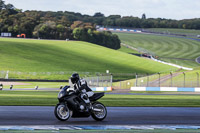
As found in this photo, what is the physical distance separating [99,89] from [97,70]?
54314 millimetres

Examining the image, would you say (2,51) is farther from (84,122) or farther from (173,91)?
(84,122)

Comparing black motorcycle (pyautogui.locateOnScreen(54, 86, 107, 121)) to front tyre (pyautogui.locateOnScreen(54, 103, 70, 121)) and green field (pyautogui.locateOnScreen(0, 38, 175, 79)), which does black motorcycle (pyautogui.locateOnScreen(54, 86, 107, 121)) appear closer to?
front tyre (pyautogui.locateOnScreen(54, 103, 70, 121))

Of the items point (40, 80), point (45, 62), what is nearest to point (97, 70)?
point (45, 62)

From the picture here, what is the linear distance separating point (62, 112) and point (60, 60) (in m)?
119

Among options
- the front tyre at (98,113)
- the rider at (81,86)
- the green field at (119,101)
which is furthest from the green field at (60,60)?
the rider at (81,86)

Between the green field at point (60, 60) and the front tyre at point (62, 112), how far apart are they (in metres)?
86.9

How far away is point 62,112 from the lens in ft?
60.1

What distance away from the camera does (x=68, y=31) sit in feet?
614

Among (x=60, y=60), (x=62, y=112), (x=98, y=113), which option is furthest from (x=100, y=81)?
(x=60, y=60)

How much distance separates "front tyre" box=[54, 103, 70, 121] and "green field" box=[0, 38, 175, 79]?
285ft

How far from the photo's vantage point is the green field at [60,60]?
4629 inches

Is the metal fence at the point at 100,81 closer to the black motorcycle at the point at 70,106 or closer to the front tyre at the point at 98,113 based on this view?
the front tyre at the point at 98,113

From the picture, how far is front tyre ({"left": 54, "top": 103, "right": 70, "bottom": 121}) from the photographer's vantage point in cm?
1814

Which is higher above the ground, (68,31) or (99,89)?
(68,31)
